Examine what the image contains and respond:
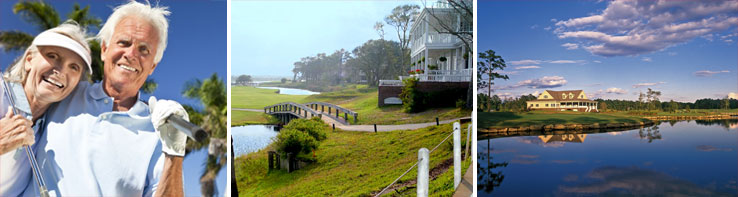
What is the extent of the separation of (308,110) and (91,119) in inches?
75.8

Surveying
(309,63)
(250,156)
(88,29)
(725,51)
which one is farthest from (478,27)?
(88,29)

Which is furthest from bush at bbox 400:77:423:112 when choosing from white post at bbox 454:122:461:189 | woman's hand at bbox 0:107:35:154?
woman's hand at bbox 0:107:35:154

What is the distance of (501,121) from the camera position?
4391 mm

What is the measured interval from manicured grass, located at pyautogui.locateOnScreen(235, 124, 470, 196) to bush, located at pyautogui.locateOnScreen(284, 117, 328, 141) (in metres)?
0.10

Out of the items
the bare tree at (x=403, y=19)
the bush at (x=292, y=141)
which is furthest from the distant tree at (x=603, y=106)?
the bush at (x=292, y=141)

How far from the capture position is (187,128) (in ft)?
10.3

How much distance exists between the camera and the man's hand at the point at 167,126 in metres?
3.13

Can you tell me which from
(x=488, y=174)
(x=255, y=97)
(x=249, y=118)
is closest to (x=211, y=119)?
(x=249, y=118)

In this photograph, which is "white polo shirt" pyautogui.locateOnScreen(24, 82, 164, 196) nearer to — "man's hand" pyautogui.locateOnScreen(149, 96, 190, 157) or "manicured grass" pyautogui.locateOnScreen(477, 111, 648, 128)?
"man's hand" pyautogui.locateOnScreen(149, 96, 190, 157)

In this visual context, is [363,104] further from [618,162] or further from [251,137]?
[618,162]

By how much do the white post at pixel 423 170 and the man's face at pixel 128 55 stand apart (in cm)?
241

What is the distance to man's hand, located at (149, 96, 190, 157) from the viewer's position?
313cm

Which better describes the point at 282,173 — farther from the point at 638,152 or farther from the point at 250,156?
the point at 638,152

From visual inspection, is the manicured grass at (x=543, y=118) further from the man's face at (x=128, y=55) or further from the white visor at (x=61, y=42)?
the white visor at (x=61, y=42)
